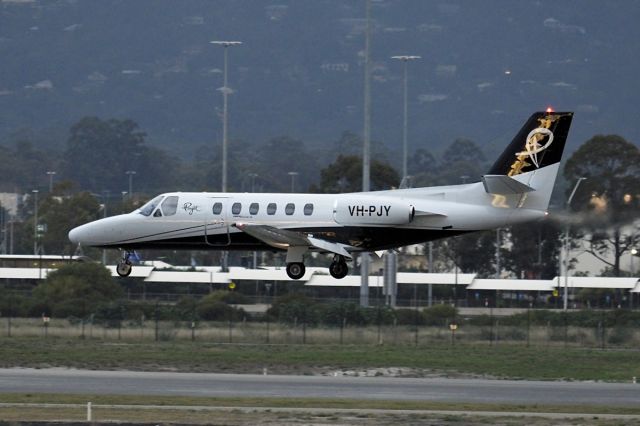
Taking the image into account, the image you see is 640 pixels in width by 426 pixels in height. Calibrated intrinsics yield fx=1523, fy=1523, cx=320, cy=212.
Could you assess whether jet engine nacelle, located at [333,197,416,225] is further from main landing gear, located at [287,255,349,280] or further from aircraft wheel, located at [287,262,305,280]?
aircraft wheel, located at [287,262,305,280]

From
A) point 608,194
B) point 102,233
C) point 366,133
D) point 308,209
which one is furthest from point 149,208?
point 608,194

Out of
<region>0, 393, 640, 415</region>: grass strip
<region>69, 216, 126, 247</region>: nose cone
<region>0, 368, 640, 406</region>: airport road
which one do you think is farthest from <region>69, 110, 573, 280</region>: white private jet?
<region>0, 393, 640, 415</region>: grass strip

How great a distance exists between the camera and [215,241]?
59531 millimetres

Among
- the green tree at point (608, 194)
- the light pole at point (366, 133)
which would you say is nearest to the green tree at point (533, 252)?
the green tree at point (608, 194)

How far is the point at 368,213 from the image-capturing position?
5828cm

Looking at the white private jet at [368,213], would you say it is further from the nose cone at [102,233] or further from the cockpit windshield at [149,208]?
the nose cone at [102,233]

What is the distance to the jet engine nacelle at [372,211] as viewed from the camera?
57969mm

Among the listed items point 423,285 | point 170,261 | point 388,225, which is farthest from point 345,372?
point 170,261

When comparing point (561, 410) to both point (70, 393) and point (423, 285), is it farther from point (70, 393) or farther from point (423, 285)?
point (423, 285)

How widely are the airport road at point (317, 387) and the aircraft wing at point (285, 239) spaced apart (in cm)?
518

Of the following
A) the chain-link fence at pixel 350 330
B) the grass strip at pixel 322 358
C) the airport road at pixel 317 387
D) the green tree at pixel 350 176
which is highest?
the green tree at pixel 350 176

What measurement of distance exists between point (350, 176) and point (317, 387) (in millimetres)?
56552

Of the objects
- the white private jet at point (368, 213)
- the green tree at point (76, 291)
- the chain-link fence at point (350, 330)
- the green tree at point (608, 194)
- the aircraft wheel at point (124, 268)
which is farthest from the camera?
the green tree at point (76, 291)

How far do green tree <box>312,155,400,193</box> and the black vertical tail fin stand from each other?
50910mm
